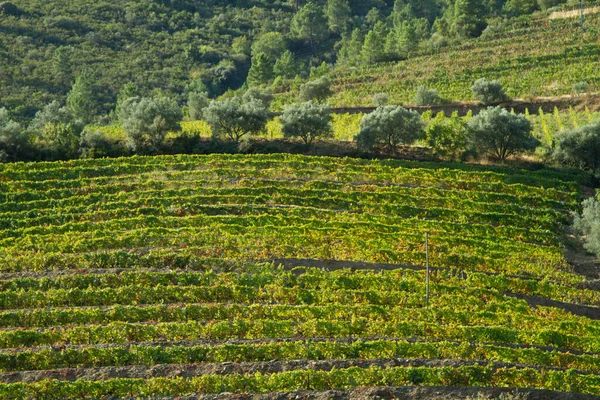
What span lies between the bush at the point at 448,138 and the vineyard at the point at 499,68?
19363 mm

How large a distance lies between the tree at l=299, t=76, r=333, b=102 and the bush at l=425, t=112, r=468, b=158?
24.0m

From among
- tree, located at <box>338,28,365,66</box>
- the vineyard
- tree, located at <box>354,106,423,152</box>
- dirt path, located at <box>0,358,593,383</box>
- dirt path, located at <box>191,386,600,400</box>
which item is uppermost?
tree, located at <box>338,28,365,66</box>

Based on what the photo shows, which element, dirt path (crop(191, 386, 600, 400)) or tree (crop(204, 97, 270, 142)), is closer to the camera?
dirt path (crop(191, 386, 600, 400))

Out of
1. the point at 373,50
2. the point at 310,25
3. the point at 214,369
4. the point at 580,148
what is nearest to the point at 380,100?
the point at 580,148

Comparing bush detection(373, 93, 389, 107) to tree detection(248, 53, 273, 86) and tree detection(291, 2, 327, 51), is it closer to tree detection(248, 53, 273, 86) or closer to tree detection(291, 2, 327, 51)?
tree detection(248, 53, 273, 86)

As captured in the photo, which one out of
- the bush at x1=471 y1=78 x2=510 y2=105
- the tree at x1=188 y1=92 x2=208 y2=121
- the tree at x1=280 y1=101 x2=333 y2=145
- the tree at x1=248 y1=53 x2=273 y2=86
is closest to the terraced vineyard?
the tree at x1=280 y1=101 x2=333 y2=145

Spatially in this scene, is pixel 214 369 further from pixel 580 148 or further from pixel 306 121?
pixel 580 148

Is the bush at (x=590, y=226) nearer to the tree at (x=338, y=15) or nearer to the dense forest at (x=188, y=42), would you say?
the dense forest at (x=188, y=42)

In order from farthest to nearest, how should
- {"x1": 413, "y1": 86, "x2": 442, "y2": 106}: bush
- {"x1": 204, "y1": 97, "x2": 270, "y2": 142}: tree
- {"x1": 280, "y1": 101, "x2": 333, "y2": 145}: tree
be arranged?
{"x1": 413, "y1": 86, "x2": 442, "y2": 106}: bush → {"x1": 204, "y1": 97, "x2": 270, "y2": 142}: tree → {"x1": 280, "y1": 101, "x2": 333, "y2": 145}: tree

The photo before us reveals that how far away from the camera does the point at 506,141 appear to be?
49.9 m

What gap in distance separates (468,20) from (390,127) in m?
47.4

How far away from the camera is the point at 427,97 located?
6850 centimetres

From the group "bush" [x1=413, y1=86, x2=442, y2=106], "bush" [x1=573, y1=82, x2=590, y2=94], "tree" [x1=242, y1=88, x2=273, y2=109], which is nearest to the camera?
"bush" [x1=573, y1=82, x2=590, y2=94]

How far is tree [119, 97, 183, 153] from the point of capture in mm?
53531
